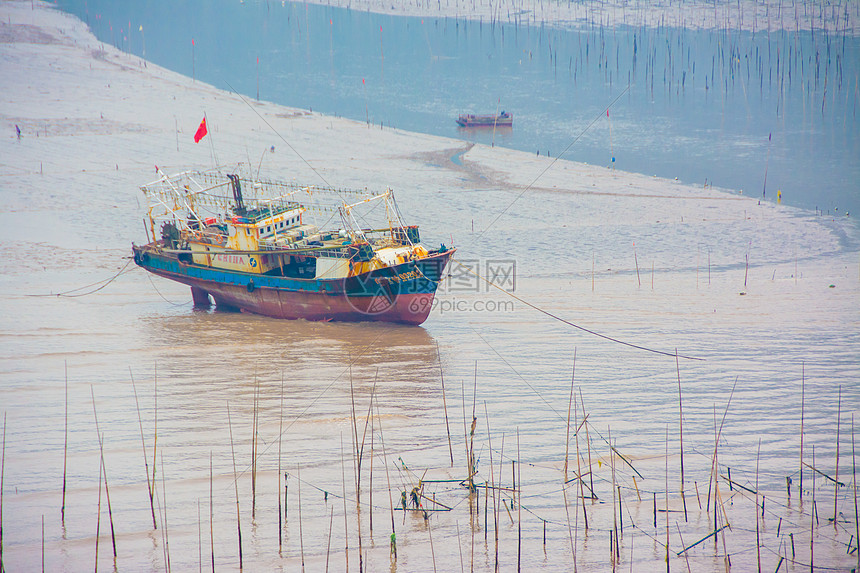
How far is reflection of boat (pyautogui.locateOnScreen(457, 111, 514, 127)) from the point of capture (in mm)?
54000

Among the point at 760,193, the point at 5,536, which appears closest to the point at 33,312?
the point at 5,536

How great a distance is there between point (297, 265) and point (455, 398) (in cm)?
888

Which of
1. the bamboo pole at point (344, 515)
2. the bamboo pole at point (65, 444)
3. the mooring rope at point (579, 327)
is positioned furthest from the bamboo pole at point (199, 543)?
the mooring rope at point (579, 327)

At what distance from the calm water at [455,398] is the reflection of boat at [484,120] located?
2093 cm

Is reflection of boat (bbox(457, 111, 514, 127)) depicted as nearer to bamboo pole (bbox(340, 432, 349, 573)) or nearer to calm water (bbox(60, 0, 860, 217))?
calm water (bbox(60, 0, 860, 217))

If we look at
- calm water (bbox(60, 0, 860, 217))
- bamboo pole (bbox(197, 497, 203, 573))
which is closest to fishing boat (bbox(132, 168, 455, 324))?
bamboo pole (bbox(197, 497, 203, 573))

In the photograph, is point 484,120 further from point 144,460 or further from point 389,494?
point 389,494

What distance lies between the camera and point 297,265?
83.4ft

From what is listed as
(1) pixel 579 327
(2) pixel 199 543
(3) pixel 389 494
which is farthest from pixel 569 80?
(2) pixel 199 543

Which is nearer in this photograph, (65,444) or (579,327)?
(65,444)

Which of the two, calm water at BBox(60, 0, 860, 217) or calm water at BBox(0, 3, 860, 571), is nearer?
calm water at BBox(0, 3, 860, 571)

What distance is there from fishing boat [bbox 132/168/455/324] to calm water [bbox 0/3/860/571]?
76 centimetres

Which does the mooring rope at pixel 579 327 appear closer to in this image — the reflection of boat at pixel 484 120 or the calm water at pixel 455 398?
the calm water at pixel 455 398

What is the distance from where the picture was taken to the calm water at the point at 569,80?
47406 mm
